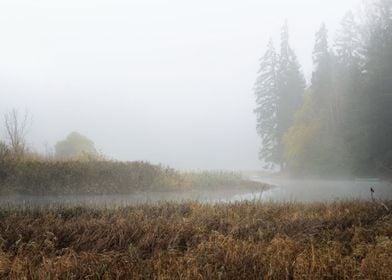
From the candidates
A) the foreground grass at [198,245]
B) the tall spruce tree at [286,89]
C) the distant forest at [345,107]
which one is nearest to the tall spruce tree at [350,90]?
the distant forest at [345,107]

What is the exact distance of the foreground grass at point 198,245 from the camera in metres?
5.68

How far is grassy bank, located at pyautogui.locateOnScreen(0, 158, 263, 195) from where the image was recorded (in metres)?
20.0

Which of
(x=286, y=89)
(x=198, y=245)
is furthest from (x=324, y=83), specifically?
(x=198, y=245)

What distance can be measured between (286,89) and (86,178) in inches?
1352

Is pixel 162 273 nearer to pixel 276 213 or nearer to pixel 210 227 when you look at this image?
pixel 210 227

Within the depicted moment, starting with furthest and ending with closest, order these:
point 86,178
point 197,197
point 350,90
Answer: point 350,90 < point 86,178 < point 197,197

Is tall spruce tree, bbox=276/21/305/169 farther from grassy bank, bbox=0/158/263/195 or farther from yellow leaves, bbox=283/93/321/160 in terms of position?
grassy bank, bbox=0/158/263/195

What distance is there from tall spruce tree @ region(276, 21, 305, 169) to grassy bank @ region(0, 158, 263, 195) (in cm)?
2501

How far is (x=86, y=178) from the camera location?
21766 millimetres

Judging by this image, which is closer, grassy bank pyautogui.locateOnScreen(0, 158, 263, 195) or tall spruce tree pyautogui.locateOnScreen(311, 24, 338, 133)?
grassy bank pyautogui.locateOnScreen(0, 158, 263, 195)

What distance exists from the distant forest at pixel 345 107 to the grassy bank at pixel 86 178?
48.2 ft

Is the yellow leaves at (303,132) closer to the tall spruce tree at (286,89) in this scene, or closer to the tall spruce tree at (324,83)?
the tall spruce tree at (324,83)

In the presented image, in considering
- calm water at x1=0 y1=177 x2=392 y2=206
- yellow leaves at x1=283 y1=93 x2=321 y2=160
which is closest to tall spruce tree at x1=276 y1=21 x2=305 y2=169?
yellow leaves at x1=283 y1=93 x2=321 y2=160

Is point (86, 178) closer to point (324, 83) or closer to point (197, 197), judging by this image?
point (197, 197)
